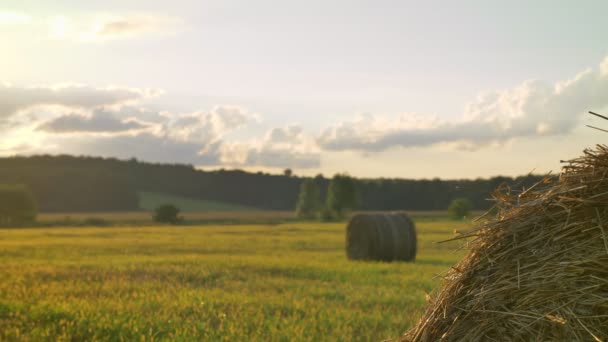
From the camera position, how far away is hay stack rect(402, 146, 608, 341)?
4.29 meters

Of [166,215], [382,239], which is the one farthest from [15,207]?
[382,239]

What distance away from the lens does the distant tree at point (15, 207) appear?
7194cm

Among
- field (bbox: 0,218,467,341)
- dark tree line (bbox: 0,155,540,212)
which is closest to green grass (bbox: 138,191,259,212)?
dark tree line (bbox: 0,155,540,212)

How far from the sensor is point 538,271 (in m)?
4.55

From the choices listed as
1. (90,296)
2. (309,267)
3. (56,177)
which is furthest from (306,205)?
(90,296)

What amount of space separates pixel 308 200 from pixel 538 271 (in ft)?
296

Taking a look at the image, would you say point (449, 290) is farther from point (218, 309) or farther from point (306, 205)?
point (306, 205)

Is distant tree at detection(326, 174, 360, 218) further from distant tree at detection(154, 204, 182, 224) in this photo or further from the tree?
distant tree at detection(154, 204, 182, 224)

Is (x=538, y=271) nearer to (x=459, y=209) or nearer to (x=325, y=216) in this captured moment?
(x=459, y=209)

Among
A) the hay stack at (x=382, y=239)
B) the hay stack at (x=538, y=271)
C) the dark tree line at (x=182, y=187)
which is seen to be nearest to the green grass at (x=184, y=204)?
the dark tree line at (x=182, y=187)

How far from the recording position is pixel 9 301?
1266cm

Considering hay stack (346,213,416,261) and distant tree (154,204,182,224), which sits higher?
hay stack (346,213,416,261)

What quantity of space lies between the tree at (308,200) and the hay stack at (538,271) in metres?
85.4

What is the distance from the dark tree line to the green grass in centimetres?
168
